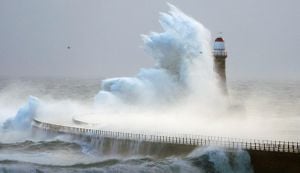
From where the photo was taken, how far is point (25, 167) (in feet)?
95.4

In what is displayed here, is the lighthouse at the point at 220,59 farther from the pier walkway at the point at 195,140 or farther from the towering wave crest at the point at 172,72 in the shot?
the pier walkway at the point at 195,140

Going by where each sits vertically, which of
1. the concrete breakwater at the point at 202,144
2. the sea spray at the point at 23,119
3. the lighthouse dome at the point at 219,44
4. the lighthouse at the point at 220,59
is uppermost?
the lighthouse dome at the point at 219,44

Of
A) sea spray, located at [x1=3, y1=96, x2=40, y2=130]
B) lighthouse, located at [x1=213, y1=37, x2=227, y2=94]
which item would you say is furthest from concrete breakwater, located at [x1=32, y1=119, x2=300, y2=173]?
lighthouse, located at [x1=213, y1=37, x2=227, y2=94]

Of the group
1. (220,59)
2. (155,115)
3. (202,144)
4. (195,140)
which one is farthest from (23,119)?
(202,144)

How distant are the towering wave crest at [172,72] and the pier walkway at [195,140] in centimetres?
954

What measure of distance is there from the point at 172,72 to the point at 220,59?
14.1 feet

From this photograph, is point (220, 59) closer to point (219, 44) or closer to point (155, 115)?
point (219, 44)

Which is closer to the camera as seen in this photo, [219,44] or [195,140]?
[195,140]

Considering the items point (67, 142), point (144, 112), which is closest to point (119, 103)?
point (144, 112)

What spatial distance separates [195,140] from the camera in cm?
3108

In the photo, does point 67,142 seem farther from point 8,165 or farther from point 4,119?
point 4,119

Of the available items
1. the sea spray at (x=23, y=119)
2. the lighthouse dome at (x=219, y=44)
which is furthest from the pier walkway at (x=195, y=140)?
the lighthouse dome at (x=219, y=44)

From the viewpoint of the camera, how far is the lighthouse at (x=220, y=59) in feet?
146

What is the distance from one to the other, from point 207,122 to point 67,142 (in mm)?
11304
